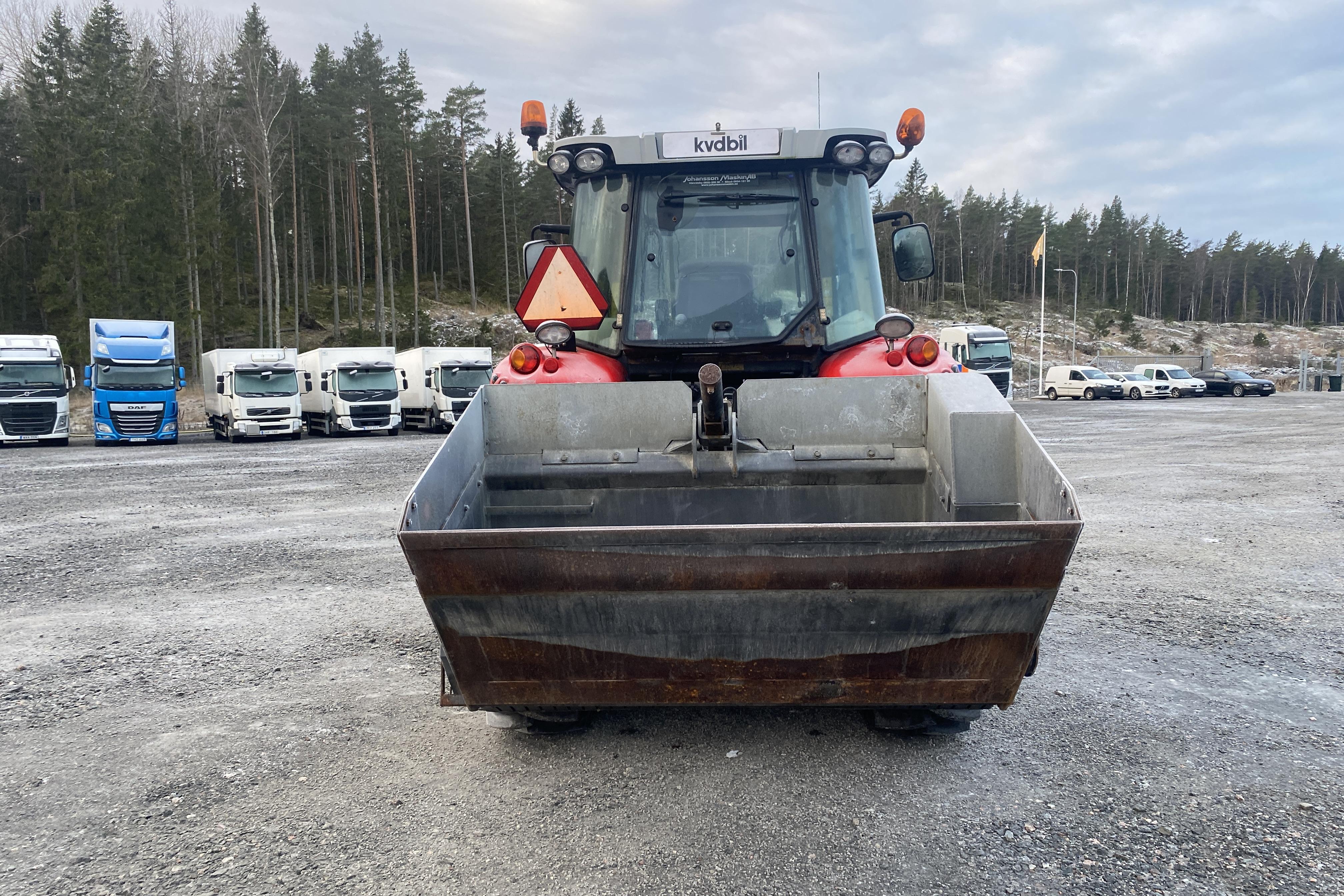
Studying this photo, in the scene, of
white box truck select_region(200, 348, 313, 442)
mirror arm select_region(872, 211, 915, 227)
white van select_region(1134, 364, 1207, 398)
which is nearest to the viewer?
mirror arm select_region(872, 211, 915, 227)

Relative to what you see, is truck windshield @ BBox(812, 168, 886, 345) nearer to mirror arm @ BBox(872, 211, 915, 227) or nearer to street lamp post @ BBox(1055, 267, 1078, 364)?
mirror arm @ BBox(872, 211, 915, 227)

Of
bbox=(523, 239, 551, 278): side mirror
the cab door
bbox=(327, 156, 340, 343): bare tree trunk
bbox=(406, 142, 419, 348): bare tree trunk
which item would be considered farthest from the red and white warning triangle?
bbox=(327, 156, 340, 343): bare tree trunk

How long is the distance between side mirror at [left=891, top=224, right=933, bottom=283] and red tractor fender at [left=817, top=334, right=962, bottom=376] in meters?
0.71

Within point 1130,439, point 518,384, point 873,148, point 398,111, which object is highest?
point 398,111

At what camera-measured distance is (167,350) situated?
23547 mm

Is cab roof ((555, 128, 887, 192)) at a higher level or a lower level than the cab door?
higher

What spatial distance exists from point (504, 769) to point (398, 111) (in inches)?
2116

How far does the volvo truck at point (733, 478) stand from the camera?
2699 millimetres

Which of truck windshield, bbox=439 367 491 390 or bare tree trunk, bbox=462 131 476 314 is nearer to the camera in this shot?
truck windshield, bbox=439 367 491 390

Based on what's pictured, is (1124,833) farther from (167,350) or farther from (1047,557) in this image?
(167,350)

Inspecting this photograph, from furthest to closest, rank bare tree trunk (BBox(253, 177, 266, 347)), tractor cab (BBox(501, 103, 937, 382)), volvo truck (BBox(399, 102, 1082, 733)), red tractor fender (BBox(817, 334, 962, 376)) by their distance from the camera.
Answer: bare tree trunk (BBox(253, 177, 266, 347)) < tractor cab (BBox(501, 103, 937, 382)) < red tractor fender (BBox(817, 334, 962, 376)) < volvo truck (BBox(399, 102, 1082, 733))

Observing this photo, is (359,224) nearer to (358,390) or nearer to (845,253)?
(358,390)

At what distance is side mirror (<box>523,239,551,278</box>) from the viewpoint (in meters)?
5.28

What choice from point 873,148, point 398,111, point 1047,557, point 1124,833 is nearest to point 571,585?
point 1047,557
